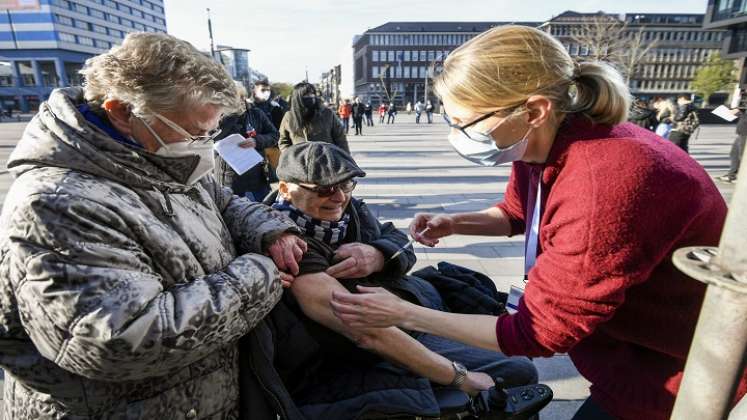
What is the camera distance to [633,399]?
1.27 m

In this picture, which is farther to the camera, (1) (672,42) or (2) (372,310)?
(1) (672,42)

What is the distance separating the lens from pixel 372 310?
57.0 inches

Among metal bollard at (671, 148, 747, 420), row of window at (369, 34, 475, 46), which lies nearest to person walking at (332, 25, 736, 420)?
metal bollard at (671, 148, 747, 420)

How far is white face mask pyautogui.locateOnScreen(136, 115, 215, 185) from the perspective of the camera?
49.7 inches

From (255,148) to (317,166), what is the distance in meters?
3.10

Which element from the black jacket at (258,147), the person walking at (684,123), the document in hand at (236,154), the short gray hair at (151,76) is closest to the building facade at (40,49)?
the black jacket at (258,147)

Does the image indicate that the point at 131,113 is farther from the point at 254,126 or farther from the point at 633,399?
the point at 254,126

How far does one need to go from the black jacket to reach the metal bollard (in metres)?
4.32

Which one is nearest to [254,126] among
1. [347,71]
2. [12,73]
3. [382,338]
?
[382,338]

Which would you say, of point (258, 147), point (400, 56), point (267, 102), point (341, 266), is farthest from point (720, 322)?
point (400, 56)

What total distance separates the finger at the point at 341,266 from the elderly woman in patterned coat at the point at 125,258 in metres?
0.45

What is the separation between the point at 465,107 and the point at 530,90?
209 mm

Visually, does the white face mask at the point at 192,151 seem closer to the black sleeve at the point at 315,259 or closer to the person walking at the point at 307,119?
the black sleeve at the point at 315,259

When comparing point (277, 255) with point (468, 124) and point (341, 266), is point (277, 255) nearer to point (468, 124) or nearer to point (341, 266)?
point (341, 266)
